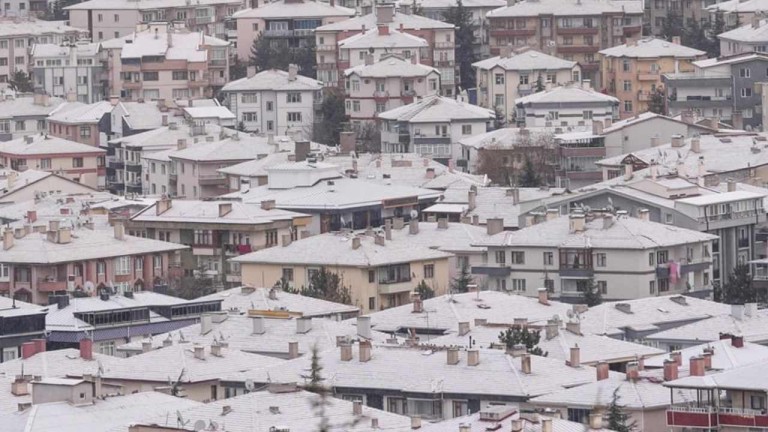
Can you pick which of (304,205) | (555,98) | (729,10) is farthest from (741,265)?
(729,10)

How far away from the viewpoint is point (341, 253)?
80.5m

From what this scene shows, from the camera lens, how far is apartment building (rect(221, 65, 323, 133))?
120m

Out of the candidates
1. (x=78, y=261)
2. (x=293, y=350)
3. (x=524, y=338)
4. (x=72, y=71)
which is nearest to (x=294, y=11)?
(x=72, y=71)

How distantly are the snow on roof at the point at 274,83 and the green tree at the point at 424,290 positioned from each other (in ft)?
130

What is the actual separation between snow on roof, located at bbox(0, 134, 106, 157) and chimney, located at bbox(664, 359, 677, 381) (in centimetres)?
5600

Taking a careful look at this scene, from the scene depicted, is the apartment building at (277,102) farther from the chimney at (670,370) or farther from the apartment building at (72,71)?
the chimney at (670,370)

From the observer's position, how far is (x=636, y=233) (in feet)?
258

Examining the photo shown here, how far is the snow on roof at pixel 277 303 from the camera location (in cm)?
7300

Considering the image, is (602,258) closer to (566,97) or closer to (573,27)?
(566,97)

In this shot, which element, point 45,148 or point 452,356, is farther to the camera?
point 45,148

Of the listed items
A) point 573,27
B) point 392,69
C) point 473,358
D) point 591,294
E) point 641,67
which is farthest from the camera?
point 573,27

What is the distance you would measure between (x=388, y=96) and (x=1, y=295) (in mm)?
38886

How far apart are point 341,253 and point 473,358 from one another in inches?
834

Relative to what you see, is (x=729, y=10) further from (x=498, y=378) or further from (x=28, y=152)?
(x=498, y=378)
